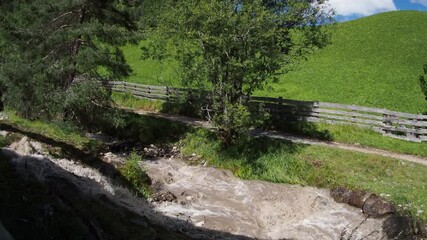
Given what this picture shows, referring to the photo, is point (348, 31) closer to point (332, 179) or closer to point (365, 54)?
point (365, 54)

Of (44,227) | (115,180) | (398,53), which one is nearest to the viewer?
(44,227)

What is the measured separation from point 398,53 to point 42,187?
39729 millimetres

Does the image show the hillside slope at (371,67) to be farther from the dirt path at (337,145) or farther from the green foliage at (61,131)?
the green foliage at (61,131)

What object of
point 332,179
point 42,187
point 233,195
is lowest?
point 233,195

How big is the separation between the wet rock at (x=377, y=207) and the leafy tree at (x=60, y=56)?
11404 millimetres

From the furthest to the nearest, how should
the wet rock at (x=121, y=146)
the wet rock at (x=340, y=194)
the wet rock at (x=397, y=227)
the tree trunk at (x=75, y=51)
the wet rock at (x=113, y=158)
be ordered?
the wet rock at (x=121, y=146), the tree trunk at (x=75, y=51), the wet rock at (x=113, y=158), the wet rock at (x=340, y=194), the wet rock at (x=397, y=227)

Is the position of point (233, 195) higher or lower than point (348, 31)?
lower

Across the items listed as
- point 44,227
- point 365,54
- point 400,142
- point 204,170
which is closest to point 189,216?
point 204,170

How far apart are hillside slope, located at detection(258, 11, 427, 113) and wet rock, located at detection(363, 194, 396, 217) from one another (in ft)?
37.3

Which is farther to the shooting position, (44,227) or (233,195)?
(233,195)

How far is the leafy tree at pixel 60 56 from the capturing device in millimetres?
17312

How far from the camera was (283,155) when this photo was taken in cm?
1686

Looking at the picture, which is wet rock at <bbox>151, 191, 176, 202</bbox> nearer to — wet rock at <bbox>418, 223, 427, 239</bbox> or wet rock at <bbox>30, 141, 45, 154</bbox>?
wet rock at <bbox>30, 141, 45, 154</bbox>

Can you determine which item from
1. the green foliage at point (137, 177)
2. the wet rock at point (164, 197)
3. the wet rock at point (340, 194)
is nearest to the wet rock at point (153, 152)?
the green foliage at point (137, 177)
